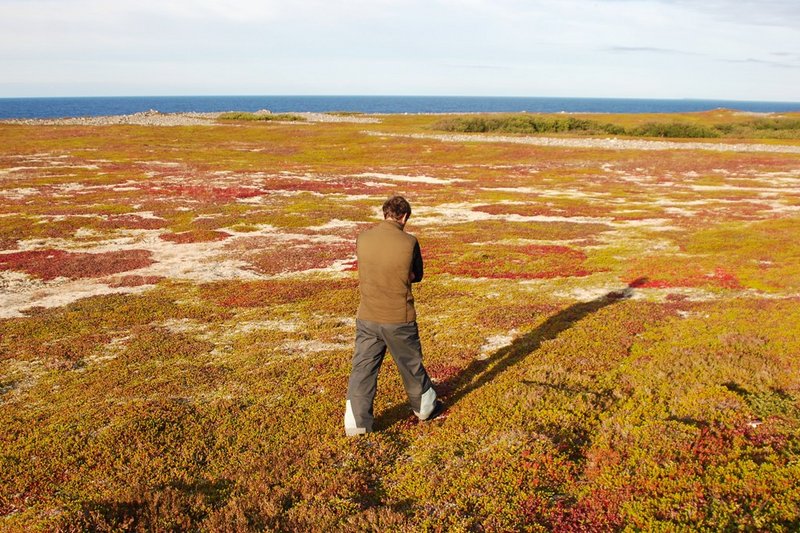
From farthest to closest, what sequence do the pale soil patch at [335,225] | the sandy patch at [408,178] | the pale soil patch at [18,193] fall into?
the sandy patch at [408,178] < the pale soil patch at [18,193] < the pale soil patch at [335,225]

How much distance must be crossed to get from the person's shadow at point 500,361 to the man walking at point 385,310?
1.16 meters

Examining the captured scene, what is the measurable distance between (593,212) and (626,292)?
2441 centimetres

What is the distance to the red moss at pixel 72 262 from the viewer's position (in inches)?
1077

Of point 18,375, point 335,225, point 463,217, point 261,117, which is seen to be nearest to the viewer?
point 18,375

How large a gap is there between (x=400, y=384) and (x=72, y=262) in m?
23.0

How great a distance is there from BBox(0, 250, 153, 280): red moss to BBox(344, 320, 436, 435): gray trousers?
21029mm

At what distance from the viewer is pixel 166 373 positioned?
15.2 meters

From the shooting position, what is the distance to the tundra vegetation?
29.9 ft

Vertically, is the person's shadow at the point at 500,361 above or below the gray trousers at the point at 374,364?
below

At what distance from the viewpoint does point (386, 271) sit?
1056cm

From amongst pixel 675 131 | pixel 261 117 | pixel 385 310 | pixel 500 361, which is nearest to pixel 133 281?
pixel 500 361

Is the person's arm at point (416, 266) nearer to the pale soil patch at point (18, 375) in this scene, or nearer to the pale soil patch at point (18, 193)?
the pale soil patch at point (18, 375)

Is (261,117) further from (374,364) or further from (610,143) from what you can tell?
(374,364)

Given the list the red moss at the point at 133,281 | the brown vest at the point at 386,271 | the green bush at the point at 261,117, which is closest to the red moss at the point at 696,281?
the brown vest at the point at 386,271
